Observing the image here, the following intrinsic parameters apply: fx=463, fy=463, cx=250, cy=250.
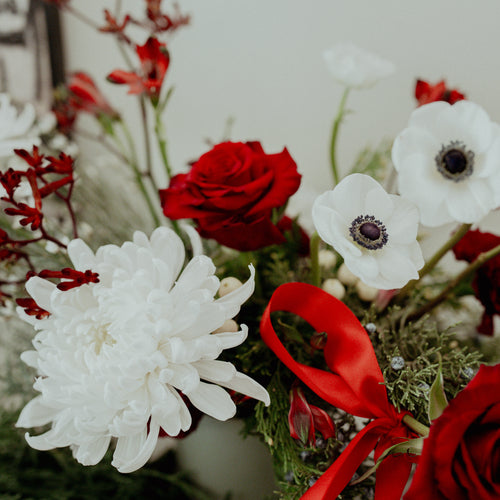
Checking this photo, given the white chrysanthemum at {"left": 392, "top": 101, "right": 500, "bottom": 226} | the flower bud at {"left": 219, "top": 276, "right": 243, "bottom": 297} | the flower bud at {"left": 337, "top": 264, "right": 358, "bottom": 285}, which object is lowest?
the flower bud at {"left": 337, "top": 264, "right": 358, "bottom": 285}

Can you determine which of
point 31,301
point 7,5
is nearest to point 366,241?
point 31,301

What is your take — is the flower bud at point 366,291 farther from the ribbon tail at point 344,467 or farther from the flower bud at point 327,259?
the ribbon tail at point 344,467

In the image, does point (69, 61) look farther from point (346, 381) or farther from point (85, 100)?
point (346, 381)

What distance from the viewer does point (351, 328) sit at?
0.36 meters

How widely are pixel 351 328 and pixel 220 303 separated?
0.34ft

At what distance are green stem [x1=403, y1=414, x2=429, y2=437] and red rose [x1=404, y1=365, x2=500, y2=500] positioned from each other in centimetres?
5

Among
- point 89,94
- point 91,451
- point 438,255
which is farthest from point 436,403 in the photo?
point 89,94

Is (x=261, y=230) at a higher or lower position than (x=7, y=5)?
lower

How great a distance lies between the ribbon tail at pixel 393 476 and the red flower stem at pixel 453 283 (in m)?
0.15

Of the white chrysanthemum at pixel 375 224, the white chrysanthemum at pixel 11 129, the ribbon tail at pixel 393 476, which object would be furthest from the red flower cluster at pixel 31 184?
the ribbon tail at pixel 393 476

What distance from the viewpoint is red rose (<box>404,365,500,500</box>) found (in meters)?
0.25

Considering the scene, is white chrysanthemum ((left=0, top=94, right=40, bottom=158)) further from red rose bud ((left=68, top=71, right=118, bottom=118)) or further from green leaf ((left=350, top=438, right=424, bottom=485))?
green leaf ((left=350, top=438, right=424, bottom=485))

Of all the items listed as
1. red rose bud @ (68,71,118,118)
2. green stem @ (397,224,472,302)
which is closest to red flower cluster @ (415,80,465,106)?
green stem @ (397,224,472,302)

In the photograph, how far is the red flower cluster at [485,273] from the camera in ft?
1.35
